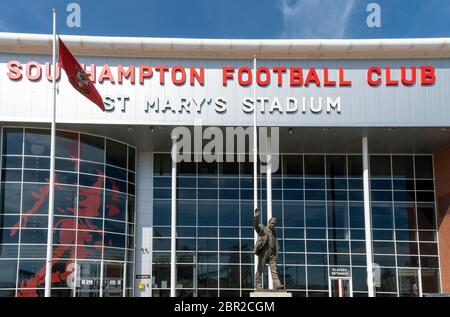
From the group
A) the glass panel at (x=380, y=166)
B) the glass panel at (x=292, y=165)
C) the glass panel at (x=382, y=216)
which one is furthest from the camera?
the glass panel at (x=380, y=166)

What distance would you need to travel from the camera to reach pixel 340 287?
26.6 m

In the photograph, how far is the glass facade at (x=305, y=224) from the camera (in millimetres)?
26812

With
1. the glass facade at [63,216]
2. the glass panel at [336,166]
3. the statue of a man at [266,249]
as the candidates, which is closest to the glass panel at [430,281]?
the glass panel at [336,166]

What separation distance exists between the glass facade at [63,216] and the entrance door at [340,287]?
32.9 feet

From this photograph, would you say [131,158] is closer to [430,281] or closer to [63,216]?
[63,216]

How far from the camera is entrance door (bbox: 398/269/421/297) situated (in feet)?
88.1

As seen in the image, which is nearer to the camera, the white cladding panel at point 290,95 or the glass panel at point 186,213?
the white cladding panel at point 290,95

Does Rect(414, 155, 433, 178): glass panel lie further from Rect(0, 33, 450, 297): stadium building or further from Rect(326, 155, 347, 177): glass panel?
Rect(326, 155, 347, 177): glass panel

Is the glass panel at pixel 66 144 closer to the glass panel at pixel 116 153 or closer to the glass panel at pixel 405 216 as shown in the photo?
the glass panel at pixel 116 153

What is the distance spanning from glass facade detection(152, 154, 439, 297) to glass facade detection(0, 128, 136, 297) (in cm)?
292

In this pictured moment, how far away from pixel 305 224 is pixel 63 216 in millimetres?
11714

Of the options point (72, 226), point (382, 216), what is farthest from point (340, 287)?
point (72, 226)

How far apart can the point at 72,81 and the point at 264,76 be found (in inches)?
394
